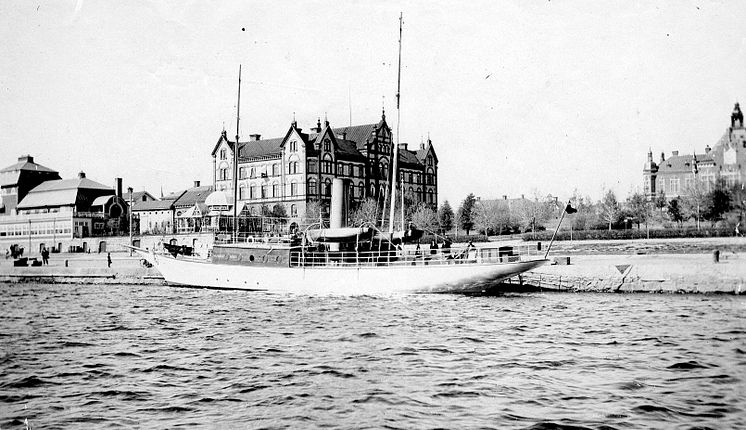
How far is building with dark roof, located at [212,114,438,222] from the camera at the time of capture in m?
74.0

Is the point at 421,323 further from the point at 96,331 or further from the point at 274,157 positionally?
the point at 274,157

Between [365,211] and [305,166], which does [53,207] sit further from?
[365,211]

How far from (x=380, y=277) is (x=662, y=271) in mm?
12338

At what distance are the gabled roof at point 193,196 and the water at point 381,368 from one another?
59.2 m

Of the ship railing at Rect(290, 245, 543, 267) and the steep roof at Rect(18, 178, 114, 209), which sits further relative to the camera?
the steep roof at Rect(18, 178, 114, 209)

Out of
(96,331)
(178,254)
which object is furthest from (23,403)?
(178,254)

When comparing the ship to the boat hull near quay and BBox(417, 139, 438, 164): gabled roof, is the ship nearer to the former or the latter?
the boat hull near quay

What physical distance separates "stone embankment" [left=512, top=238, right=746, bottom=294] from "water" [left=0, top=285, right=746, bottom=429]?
3.68 m

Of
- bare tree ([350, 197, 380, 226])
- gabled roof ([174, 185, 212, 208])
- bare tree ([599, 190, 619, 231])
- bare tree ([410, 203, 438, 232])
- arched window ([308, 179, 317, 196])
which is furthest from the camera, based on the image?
gabled roof ([174, 185, 212, 208])

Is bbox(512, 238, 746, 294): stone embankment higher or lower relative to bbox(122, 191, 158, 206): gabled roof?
lower

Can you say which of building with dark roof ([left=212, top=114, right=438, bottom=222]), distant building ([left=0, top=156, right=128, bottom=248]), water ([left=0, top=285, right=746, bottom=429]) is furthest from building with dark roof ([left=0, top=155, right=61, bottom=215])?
building with dark roof ([left=212, top=114, right=438, bottom=222])

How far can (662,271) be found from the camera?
28.3 meters

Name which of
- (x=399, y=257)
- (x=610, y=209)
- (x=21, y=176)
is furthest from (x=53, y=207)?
(x=610, y=209)

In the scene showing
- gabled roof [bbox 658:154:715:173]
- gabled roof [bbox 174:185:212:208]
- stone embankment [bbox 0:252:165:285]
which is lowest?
stone embankment [bbox 0:252:165:285]
